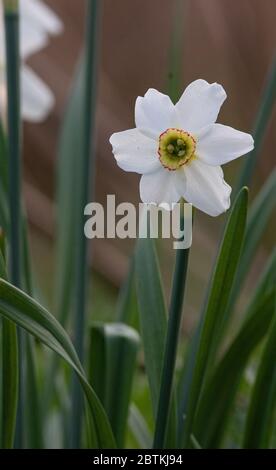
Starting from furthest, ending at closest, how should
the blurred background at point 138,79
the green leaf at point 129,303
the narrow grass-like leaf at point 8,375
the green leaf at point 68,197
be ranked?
the blurred background at point 138,79
the green leaf at point 68,197
the green leaf at point 129,303
the narrow grass-like leaf at point 8,375

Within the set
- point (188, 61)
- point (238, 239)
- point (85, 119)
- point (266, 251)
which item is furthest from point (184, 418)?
point (188, 61)

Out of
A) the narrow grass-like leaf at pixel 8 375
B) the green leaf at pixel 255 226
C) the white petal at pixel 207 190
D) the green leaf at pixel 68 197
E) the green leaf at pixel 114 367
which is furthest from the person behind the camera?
the green leaf at pixel 68 197

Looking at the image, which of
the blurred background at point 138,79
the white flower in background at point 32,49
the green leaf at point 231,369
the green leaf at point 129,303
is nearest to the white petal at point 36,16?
the white flower in background at point 32,49

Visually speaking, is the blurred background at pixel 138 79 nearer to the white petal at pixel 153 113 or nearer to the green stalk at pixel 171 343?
the green stalk at pixel 171 343

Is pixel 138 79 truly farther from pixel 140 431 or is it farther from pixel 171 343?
pixel 171 343

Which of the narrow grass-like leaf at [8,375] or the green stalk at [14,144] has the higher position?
the green stalk at [14,144]

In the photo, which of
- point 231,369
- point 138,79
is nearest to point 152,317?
point 231,369
